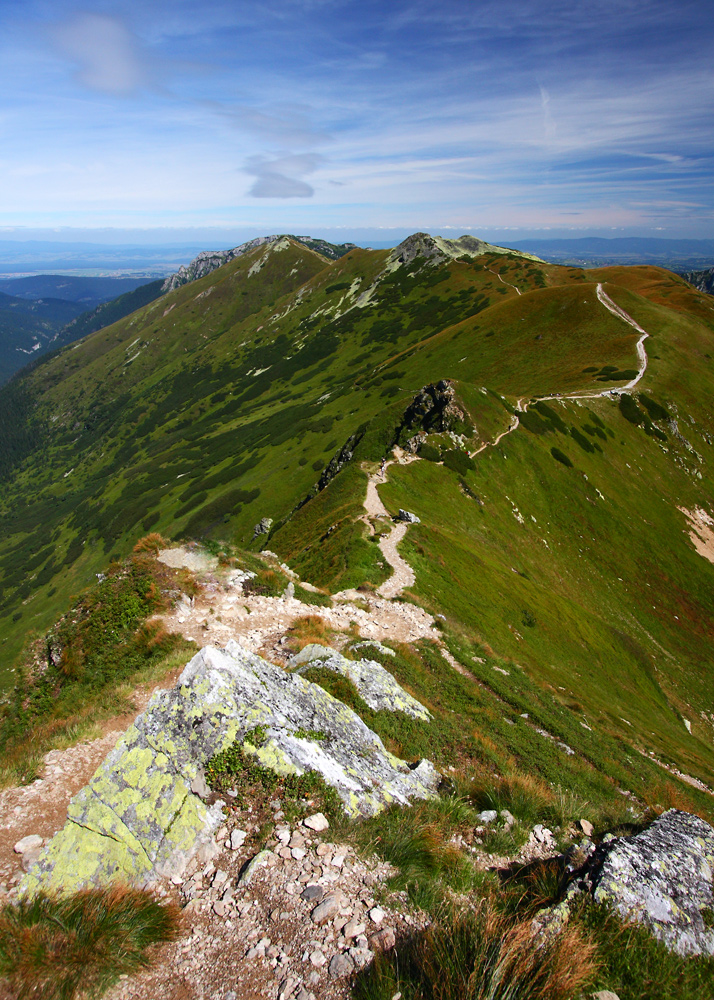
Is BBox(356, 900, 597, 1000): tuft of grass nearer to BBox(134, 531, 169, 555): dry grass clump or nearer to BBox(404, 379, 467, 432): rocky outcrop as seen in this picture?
BBox(134, 531, 169, 555): dry grass clump

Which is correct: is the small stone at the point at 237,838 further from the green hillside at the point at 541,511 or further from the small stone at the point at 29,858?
the green hillside at the point at 541,511

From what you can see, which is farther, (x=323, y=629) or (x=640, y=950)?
A: (x=323, y=629)

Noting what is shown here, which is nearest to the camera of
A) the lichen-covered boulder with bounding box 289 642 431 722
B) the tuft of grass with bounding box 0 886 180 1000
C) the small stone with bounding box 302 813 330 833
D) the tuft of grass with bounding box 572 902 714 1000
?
the tuft of grass with bounding box 0 886 180 1000

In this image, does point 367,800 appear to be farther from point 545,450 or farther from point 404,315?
point 404,315

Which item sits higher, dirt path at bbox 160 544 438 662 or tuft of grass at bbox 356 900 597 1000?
tuft of grass at bbox 356 900 597 1000

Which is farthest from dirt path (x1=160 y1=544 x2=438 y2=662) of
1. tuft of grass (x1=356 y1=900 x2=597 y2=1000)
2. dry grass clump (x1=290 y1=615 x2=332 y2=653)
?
tuft of grass (x1=356 y1=900 x2=597 y2=1000)

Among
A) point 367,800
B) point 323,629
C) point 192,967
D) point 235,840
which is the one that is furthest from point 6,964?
point 323,629

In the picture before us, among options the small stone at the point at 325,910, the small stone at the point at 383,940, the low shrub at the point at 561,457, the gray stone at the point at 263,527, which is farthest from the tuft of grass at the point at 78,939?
the gray stone at the point at 263,527
